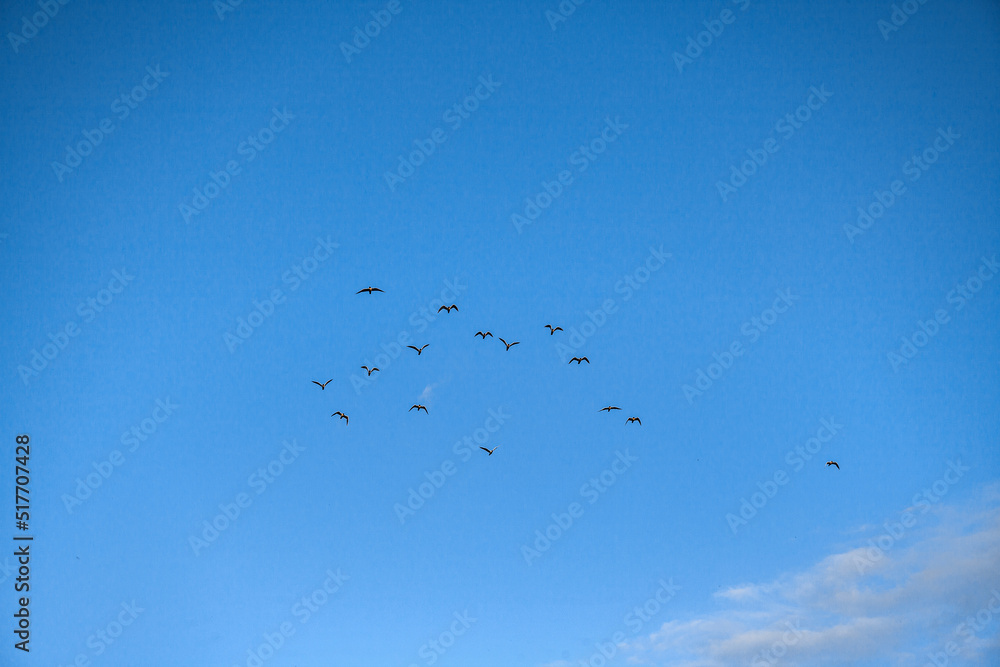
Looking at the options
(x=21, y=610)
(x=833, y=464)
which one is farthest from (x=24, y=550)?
(x=833, y=464)

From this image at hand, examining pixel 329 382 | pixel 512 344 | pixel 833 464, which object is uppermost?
pixel 833 464

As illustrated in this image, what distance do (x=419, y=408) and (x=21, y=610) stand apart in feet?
72.4

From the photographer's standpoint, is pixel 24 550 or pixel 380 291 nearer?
pixel 24 550

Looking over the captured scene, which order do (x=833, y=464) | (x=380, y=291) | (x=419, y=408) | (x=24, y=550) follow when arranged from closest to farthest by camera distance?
(x=24, y=550), (x=380, y=291), (x=419, y=408), (x=833, y=464)

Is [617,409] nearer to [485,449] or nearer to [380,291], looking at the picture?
[485,449]

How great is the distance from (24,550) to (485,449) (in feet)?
81.1

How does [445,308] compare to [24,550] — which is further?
[445,308]

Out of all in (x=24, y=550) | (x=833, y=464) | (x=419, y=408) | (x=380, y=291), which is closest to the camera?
(x=24, y=550)

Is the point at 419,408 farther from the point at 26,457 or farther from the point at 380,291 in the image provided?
the point at 26,457

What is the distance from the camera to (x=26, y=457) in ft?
139

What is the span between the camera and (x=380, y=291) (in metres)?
49.6

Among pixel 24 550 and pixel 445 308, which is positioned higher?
pixel 445 308

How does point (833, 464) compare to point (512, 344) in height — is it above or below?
above

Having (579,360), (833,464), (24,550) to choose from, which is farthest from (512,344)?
(24,550)
